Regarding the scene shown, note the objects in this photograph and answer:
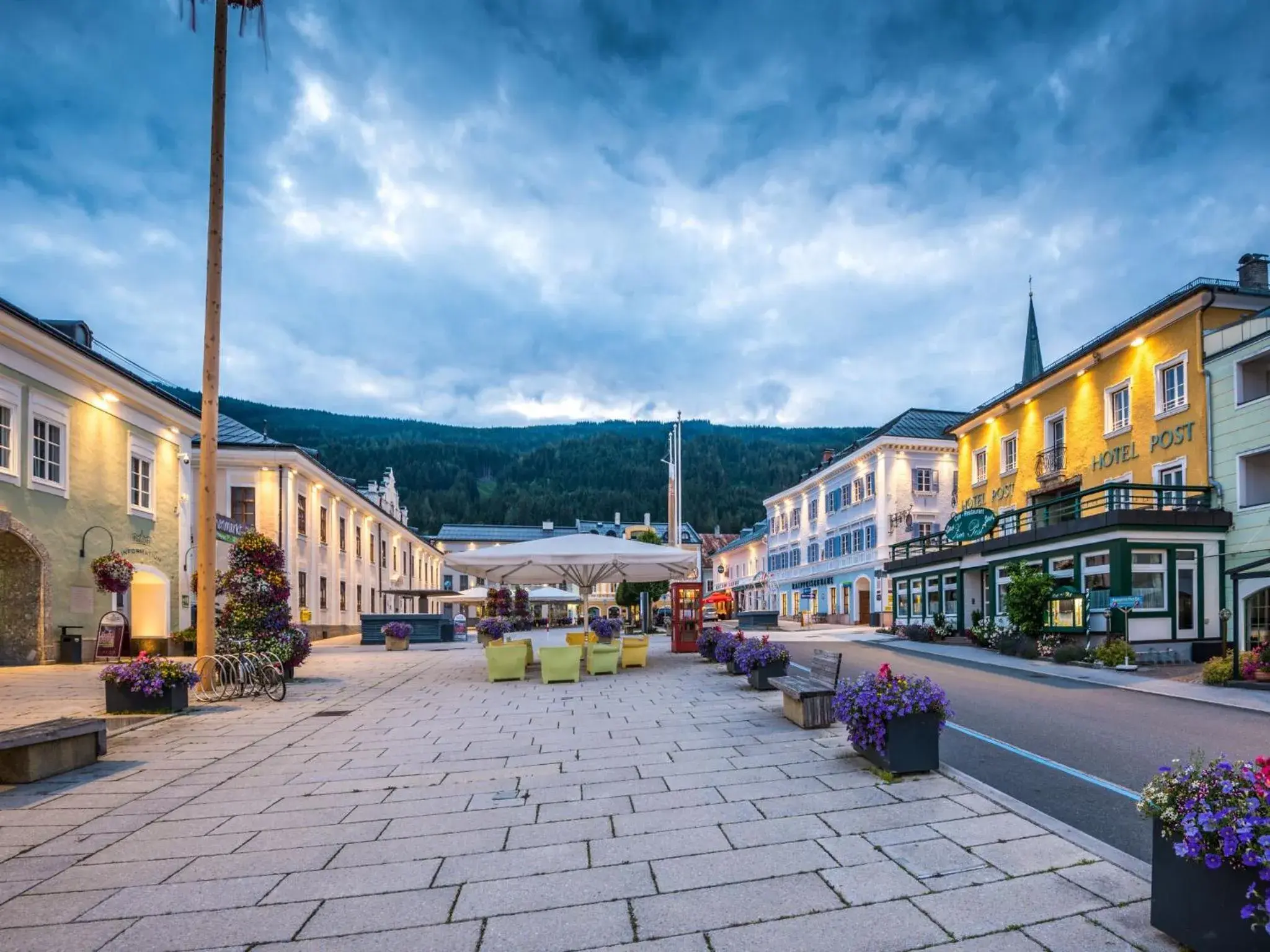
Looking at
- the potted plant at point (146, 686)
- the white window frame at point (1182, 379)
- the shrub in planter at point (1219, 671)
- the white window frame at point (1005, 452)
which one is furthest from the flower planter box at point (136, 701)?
the white window frame at point (1005, 452)

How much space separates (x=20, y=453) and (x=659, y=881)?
18.3 metres

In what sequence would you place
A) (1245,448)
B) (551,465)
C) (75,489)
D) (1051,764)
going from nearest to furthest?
(1051,764) < (1245,448) < (75,489) < (551,465)

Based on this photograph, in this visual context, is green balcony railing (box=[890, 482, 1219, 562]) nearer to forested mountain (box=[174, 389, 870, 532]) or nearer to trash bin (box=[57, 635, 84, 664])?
trash bin (box=[57, 635, 84, 664])

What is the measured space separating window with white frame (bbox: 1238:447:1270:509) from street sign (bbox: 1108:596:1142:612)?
3736mm

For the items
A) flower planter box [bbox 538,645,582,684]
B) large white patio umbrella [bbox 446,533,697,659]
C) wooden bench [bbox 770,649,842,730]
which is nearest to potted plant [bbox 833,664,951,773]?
wooden bench [bbox 770,649,842,730]

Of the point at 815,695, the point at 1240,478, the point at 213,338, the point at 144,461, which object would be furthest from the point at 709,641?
the point at 144,461

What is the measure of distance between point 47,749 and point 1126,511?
64.5ft

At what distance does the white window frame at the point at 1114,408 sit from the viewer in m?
20.9

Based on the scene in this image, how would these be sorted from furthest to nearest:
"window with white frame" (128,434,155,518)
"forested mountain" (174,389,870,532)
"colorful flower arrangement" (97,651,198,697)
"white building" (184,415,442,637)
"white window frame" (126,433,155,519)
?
"forested mountain" (174,389,870,532), "white building" (184,415,442,637), "window with white frame" (128,434,155,518), "white window frame" (126,433,155,519), "colorful flower arrangement" (97,651,198,697)

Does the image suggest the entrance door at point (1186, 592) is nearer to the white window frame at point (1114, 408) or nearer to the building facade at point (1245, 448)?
the building facade at point (1245, 448)

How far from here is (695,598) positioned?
22641mm

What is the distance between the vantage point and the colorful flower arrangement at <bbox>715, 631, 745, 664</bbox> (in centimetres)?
1355

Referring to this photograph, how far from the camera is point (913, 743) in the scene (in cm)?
587

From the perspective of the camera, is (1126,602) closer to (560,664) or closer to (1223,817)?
(560,664)
